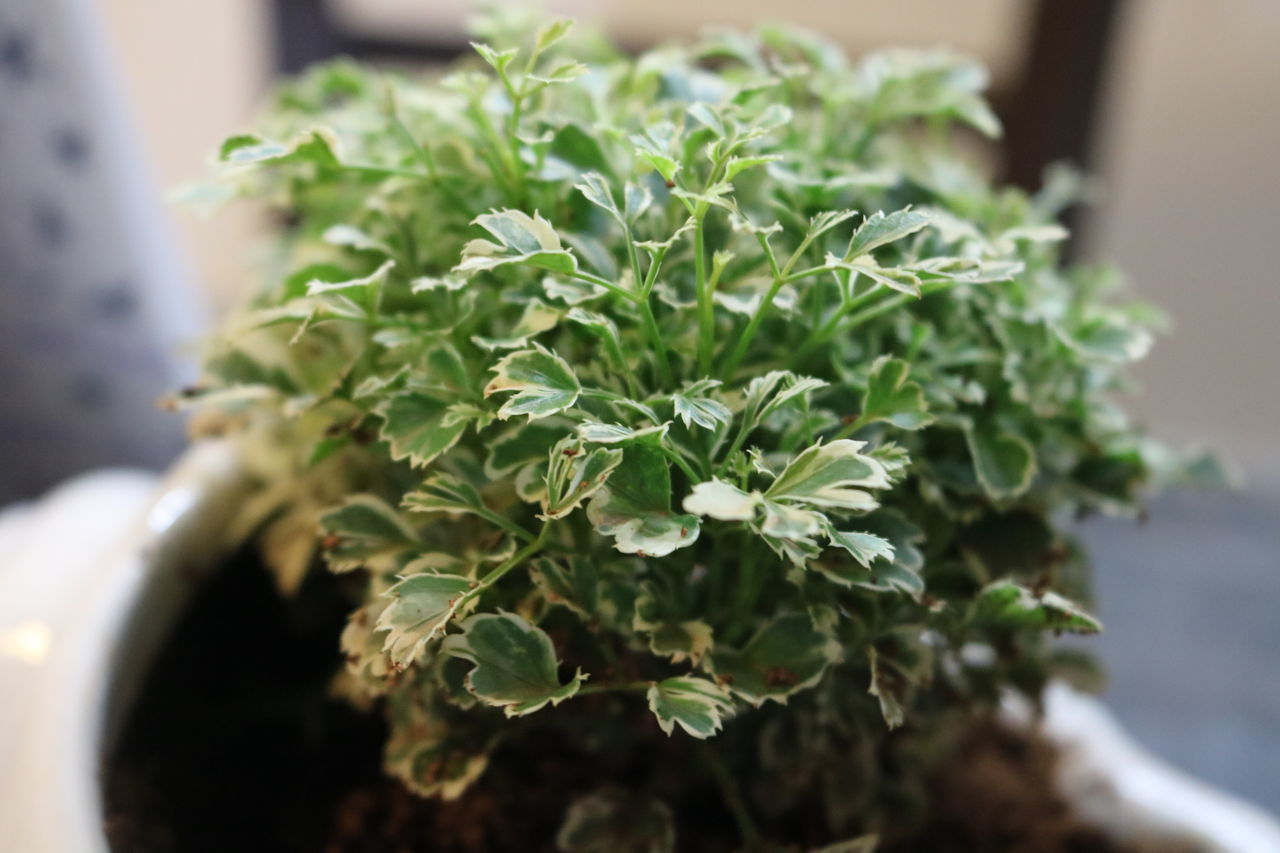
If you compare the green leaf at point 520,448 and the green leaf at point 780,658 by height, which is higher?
the green leaf at point 520,448

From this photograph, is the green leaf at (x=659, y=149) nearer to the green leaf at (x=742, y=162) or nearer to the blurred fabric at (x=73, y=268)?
the green leaf at (x=742, y=162)

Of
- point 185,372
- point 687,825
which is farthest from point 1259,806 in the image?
point 185,372

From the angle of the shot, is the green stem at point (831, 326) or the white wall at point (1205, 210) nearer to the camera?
the green stem at point (831, 326)

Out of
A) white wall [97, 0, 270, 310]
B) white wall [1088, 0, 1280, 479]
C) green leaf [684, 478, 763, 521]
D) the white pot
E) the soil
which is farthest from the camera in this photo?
white wall [97, 0, 270, 310]

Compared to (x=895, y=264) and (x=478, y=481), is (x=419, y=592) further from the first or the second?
(x=895, y=264)

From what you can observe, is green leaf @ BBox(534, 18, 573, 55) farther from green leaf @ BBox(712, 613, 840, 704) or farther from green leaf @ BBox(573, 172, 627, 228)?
green leaf @ BBox(712, 613, 840, 704)

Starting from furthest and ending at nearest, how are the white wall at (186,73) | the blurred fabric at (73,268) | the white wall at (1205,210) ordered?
the white wall at (186,73) → the white wall at (1205,210) → the blurred fabric at (73,268)

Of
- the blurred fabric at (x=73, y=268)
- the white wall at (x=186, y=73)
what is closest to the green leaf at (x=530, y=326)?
the blurred fabric at (x=73, y=268)

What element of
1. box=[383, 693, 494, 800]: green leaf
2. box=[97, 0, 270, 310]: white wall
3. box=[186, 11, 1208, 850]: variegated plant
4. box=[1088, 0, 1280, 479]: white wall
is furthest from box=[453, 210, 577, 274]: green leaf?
box=[97, 0, 270, 310]: white wall
